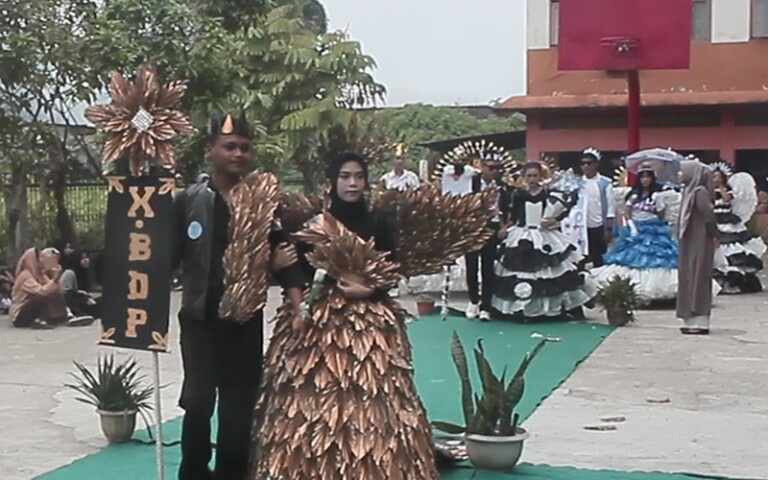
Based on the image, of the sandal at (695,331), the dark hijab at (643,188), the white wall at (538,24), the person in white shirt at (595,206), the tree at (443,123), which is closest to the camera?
the sandal at (695,331)

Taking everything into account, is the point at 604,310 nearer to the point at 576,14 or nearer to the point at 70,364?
the point at 70,364

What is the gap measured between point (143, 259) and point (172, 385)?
4.03 meters

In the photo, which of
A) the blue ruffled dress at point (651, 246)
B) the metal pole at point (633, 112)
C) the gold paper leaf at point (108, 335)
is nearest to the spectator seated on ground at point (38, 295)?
the blue ruffled dress at point (651, 246)

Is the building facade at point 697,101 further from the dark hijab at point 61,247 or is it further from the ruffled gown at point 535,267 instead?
the ruffled gown at point 535,267

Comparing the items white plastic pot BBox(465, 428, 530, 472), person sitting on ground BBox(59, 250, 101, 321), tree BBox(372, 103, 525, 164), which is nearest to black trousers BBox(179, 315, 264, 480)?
white plastic pot BBox(465, 428, 530, 472)

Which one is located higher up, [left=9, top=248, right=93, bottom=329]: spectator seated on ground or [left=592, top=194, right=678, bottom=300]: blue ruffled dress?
[left=592, top=194, right=678, bottom=300]: blue ruffled dress

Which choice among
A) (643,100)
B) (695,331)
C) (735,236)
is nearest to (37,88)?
(695,331)

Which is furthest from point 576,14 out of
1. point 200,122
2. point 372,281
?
point 372,281

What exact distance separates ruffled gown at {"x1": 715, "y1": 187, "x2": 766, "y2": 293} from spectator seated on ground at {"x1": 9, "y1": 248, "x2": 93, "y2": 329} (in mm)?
7772

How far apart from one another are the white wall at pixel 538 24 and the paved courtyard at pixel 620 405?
13860 millimetres

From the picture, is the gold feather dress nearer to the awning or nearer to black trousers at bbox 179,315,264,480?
black trousers at bbox 179,315,264,480

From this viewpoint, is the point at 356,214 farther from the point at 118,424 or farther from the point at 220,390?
the point at 118,424

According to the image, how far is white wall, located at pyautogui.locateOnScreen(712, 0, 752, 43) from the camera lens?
2402 centimetres

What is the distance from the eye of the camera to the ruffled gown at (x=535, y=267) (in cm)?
1234
